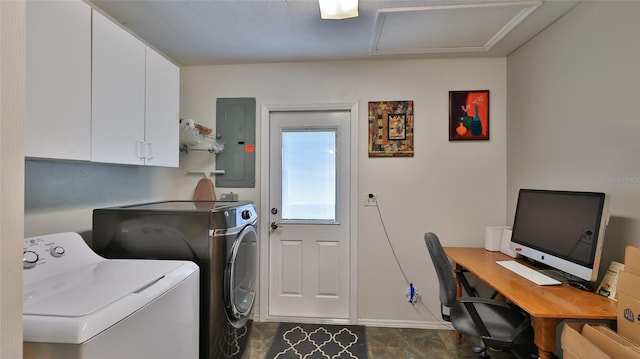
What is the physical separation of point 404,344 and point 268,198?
167 centimetres

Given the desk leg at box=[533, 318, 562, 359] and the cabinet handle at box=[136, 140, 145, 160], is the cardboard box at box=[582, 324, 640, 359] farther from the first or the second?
the cabinet handle at box=[136, 140, 145, 160]

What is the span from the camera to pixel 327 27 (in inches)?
72.2

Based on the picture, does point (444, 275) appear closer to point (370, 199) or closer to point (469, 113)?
point (370, 199)

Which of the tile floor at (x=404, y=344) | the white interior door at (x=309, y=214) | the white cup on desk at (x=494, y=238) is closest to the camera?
the tile floor at (x=404, y=344)

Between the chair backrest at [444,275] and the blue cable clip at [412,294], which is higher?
the chair backrest at [444,275]

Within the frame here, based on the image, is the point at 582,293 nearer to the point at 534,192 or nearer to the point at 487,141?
the point at 534,192

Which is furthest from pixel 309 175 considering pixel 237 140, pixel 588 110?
pixel 588 110

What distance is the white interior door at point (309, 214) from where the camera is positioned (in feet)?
7.88

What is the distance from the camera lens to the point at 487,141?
7.55 ft

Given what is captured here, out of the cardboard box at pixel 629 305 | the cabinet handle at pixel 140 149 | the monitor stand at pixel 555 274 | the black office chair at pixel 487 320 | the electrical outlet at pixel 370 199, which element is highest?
the cabinet handle at pixel 140 149

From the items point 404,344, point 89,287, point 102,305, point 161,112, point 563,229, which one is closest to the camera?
point 102,305

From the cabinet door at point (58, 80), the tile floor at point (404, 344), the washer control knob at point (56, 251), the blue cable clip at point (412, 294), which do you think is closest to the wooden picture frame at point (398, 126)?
the blue cable clip at point (412, 294)

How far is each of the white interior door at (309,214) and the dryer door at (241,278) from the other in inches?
20.3

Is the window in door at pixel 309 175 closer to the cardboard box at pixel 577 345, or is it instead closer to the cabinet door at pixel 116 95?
the cabinet door at pixel 116 95
